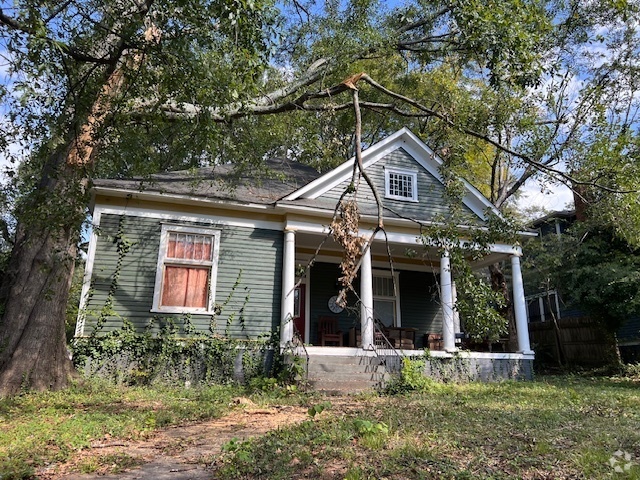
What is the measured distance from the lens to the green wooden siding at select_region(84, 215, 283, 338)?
959cm

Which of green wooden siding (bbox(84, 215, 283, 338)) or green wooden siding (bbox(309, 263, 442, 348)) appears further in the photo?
green wooden siding (bbox(309, 263, 442, 348))

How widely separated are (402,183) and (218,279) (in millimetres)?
5721

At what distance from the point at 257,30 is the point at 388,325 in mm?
9605

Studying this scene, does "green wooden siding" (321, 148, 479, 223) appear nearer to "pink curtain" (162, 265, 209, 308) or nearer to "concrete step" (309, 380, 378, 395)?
"pink curtain" (162, 265, 209, 308)

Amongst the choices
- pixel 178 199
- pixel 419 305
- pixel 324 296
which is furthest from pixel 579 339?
pixel 178 199

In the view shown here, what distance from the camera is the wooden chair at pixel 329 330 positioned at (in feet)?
39.4

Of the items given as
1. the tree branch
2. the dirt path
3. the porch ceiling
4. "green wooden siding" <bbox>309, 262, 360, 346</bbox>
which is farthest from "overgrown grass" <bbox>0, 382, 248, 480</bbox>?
the porch ceiling

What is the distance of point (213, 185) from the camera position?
11.4 m

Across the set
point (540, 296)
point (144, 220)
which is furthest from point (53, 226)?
point (540, 296)

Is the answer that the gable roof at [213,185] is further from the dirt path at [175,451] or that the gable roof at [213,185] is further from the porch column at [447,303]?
the dirt path at [175,451]

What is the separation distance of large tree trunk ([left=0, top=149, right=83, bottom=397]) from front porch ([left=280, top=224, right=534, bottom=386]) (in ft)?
13.4

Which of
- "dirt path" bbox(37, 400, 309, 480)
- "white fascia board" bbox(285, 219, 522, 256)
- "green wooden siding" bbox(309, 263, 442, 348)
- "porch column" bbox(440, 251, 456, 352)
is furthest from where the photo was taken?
"green wooden siding" bbox(309, 263, 442, 348)

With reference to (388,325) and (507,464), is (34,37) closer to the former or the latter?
(507,464)

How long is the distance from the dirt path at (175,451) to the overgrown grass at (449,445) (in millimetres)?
392
